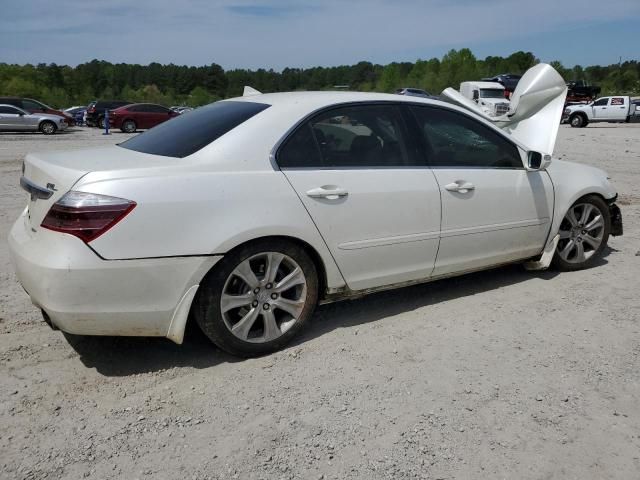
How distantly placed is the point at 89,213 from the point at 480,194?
2.65m

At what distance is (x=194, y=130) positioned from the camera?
11.9 ft

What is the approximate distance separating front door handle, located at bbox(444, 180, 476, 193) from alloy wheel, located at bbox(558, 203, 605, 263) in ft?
4.09

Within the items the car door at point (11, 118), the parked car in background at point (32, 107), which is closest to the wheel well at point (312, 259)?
the car door at point (11, 118)

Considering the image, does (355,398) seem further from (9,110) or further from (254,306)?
(9,110)

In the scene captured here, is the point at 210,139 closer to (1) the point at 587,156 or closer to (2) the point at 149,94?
(1) the point at 587,156

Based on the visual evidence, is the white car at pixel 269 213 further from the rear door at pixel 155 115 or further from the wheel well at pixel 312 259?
the rear door at pixel 155 115

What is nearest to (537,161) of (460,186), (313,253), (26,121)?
(460,186)

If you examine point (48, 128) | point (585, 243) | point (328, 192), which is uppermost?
point (328, 192)

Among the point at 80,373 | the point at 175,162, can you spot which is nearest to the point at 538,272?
the point at 175,162

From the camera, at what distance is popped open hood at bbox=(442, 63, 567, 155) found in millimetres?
5027

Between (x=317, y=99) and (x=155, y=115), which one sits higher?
(x=317, y=99)

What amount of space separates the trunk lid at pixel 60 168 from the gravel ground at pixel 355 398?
0.94 metres

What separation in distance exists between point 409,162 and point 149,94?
287 feet

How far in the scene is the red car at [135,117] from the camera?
91.1ft
